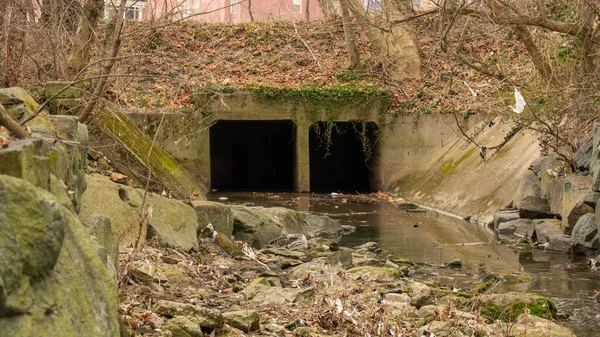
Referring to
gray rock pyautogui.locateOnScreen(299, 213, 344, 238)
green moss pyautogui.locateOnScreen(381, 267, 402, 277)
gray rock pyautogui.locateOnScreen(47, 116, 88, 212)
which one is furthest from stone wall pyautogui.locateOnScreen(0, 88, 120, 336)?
gray rock pyautogui.locateOnScreen(299, 213, 344, 238)

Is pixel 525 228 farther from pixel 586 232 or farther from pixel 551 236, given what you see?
pixel 586 232

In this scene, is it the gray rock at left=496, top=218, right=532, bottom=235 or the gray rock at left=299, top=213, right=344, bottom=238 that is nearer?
the gray rock at left=496, top=218, right=532, bottom=235

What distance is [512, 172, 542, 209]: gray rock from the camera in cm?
1550

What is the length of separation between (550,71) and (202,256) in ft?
30.3

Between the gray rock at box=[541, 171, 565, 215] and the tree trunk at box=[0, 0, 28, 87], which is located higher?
the tree trunk at box=[0, 0, 28, 87]

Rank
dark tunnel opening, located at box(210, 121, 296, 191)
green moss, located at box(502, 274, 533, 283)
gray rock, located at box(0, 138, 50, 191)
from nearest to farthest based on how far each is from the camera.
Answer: gray rock, located at box(0, 138, 50, 191) < green moss, located at box(502, 274, 533, 283) < dark tunnel opening, located at box(210, 121, 296, 191)

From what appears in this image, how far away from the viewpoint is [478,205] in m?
18.0

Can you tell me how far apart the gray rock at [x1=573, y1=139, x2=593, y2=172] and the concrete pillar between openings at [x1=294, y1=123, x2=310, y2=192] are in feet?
35.5

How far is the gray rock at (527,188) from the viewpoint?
15500 mm

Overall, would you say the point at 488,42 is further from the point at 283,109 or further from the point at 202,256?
the point at 202,256

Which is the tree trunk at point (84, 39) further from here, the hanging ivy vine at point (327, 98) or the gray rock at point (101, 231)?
the gray rock at point (101, 231)

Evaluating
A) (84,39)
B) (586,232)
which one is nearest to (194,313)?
(586,232)

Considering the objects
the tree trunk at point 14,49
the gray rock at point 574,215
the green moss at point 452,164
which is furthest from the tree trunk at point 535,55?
the tree trunk at point 14,49

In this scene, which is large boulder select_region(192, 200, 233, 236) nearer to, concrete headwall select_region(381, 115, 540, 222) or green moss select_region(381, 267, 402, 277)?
green moss select_region(381, 267, 402, 277)
